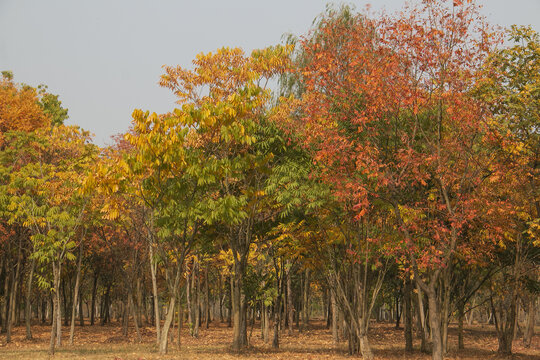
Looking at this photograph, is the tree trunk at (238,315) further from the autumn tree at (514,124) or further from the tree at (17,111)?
the tree at (17,111)

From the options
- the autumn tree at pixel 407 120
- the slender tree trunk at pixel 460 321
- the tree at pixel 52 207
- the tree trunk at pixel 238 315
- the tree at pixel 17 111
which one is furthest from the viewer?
the tree at pixel 17 111

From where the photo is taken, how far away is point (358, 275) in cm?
2141

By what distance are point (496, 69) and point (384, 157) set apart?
4.50 metres

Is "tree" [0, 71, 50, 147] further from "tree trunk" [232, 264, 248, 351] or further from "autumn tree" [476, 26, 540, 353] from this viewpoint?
"autumn tree" [476, 26, 540, 353]

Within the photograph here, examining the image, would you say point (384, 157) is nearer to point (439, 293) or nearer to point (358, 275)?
point (358, 275)

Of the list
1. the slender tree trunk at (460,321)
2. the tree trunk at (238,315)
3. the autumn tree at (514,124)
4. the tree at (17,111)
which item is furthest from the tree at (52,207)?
the slender tree trunk at (460,321)

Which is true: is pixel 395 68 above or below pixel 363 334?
above

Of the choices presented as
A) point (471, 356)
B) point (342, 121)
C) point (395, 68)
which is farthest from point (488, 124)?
point (471, 356)

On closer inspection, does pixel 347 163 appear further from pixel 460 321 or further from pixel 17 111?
pixel 17 111

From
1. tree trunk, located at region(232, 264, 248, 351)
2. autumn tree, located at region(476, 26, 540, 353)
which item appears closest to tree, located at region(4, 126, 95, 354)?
tree trunk, located at region(232, 264, 248, 351)

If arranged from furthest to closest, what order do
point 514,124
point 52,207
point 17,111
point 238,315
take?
point 17,111 < point 238,315 < point 52,207 < point 514,124

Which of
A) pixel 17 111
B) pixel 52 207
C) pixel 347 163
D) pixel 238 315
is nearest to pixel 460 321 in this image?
pixel 238 315

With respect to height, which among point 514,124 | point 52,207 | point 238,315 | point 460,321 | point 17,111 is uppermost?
point 17,111

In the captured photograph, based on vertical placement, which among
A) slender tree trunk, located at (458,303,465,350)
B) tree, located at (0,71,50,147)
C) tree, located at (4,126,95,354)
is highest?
tree, located at (0,71,50,147)
